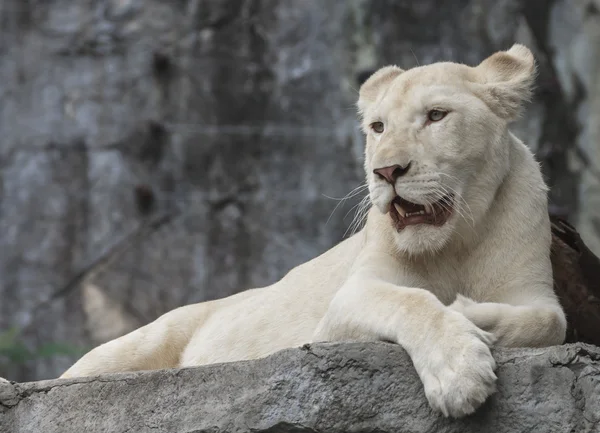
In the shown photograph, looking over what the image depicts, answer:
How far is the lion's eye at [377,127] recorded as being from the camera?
4191mm

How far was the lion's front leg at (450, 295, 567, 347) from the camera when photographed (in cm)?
362

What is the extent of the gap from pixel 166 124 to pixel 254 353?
6120mm

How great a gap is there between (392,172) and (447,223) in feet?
1.11

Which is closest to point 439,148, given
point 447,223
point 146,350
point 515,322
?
point 447,223

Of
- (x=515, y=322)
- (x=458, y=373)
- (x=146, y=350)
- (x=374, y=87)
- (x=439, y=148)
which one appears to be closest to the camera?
(x=458, y=373)

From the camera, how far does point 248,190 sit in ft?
34.3

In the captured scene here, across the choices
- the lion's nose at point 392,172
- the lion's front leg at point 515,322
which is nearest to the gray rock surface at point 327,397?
the lion's front leg at point 515,322

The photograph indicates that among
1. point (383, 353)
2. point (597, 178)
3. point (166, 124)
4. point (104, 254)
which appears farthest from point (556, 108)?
point (383, 353)

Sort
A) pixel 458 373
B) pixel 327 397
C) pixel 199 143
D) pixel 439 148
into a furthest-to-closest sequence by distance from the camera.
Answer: pixel 199 143 < pixel 439 148 < pixel 327 397 < pixel 458 373

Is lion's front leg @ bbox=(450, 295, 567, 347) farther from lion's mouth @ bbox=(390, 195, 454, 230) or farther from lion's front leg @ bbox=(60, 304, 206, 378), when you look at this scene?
lion's front leg @ bbox=(60, 304, 206, 378)

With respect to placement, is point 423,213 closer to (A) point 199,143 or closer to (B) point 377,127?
(B) point 377,127

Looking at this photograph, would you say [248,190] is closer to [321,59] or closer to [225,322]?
[321,59]

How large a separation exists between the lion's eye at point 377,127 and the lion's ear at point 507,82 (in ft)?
1.39

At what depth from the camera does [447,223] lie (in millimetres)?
3988
